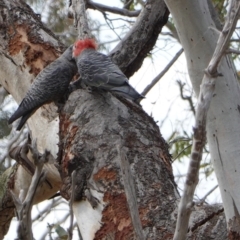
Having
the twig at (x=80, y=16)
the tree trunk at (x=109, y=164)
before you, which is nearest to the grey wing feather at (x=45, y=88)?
the tree trunk at (x=109, y=164)

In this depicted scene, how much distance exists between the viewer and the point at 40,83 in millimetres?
3354

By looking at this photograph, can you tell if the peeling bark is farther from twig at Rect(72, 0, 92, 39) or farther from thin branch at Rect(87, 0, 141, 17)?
thin branch at Rect(87, 0, 141, 17)

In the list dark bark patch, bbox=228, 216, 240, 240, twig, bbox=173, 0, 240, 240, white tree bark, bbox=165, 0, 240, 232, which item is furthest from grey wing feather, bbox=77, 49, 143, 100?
twig, bbox=173, 0, 240, 240

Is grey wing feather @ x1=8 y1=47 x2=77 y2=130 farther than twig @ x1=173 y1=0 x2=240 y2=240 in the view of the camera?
Yes

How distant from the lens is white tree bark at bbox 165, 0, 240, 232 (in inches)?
89.0

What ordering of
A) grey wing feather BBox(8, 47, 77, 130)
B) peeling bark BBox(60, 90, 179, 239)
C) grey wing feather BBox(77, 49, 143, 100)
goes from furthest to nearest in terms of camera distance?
grey wing feather BBox(8, 47, 77, 130), grey wing feather BBox(77, 49, 143, 100), peeling bark BBox(60, 90, 179, 239)

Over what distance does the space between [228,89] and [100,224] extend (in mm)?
752

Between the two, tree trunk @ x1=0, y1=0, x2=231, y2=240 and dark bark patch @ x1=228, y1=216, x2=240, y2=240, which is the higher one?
tree trunk @ x1=0, y1=0, x2=231, y2=240

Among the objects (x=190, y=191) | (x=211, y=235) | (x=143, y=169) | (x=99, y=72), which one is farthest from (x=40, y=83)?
(x=190, y=191)

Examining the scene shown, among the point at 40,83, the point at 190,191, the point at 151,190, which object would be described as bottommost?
the point at 190,191

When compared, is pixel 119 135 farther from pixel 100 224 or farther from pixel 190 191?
pixel 190 191

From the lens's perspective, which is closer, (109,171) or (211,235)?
(211,235)

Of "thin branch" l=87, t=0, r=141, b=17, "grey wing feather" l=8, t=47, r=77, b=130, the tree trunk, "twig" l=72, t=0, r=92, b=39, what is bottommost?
the tree trunk

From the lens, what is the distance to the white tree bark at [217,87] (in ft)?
7.42
